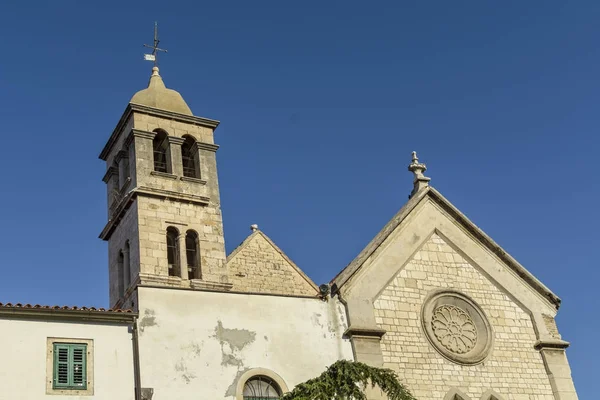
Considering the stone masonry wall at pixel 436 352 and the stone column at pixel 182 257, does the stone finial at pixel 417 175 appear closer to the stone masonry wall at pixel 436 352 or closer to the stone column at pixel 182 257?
the stone masonry wall at pixel 436 352

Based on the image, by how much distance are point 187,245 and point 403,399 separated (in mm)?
8327

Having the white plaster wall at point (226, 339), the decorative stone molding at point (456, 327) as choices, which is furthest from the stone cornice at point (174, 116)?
the decorative stone molding at point (456, 327)

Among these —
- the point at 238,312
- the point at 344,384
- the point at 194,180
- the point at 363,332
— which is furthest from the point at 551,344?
the point at 194,180

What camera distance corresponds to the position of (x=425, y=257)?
82.4ft

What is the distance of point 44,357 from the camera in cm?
1873

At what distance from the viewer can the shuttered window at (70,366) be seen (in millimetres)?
18641

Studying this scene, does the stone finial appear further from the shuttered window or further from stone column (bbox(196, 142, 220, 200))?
the shuttered window

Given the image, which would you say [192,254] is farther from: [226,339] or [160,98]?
[160,98]

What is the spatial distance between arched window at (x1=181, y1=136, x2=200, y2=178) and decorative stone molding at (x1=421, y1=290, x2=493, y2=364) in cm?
806

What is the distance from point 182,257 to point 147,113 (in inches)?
195

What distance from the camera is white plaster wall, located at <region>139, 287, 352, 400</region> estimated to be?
1991 cm

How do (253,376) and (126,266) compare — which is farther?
(126,266)

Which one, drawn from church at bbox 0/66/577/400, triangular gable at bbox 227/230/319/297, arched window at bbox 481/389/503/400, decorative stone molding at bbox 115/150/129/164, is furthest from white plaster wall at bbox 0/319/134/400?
arched window at bbox 481/389/503/400

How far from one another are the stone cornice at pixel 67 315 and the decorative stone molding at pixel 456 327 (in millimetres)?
8789
